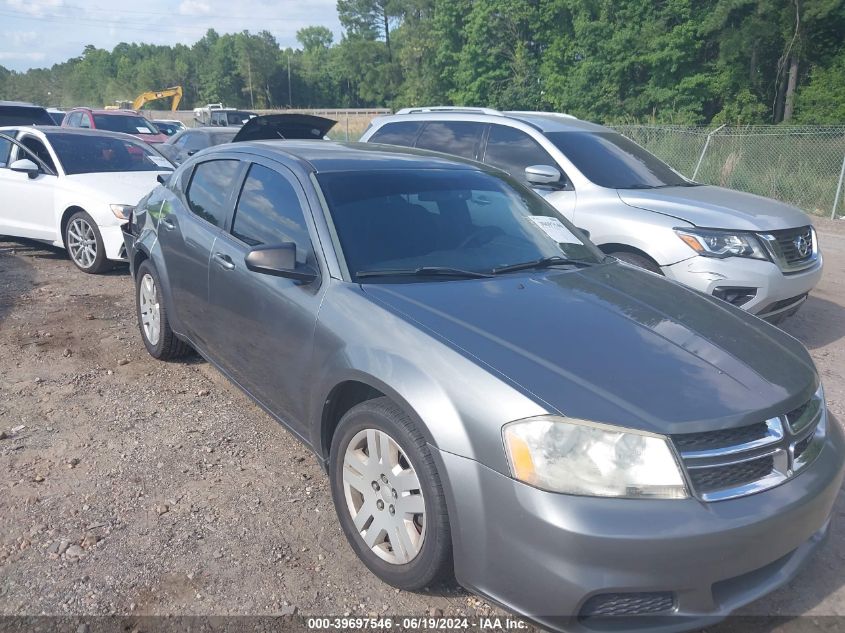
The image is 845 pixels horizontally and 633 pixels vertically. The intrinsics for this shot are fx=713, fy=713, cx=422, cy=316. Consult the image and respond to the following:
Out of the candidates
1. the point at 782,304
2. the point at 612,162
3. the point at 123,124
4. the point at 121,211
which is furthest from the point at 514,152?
the point at 123,124

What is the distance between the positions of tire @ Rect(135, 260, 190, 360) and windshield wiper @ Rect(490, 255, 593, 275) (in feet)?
8.51

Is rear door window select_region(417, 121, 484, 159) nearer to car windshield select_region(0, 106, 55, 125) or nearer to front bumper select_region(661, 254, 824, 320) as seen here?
front bumper select_region(661, 254, 824, 320)

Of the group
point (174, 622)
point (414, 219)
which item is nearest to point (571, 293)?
point (414, 219)

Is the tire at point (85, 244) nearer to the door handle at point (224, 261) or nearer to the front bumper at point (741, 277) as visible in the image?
the door handle at point (224, 261)

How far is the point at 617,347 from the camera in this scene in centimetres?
276

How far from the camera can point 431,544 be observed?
2562 mm

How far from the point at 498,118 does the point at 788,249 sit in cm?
298

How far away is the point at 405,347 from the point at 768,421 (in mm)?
1326

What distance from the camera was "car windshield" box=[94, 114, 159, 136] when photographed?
17688 millimetres

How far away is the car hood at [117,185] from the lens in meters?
7.74

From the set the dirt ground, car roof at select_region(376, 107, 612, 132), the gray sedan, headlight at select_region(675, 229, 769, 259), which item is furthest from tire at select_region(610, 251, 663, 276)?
the gray sedan

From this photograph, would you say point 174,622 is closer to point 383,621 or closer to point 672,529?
point 383,621

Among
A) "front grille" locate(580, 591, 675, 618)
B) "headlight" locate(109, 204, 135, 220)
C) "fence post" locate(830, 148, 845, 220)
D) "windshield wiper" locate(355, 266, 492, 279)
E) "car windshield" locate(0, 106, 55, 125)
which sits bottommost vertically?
"fence post" locate(830, 148, 845, 220)

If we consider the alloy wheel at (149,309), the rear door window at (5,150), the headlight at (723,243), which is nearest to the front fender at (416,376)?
the alloy wheel at (149,309)
